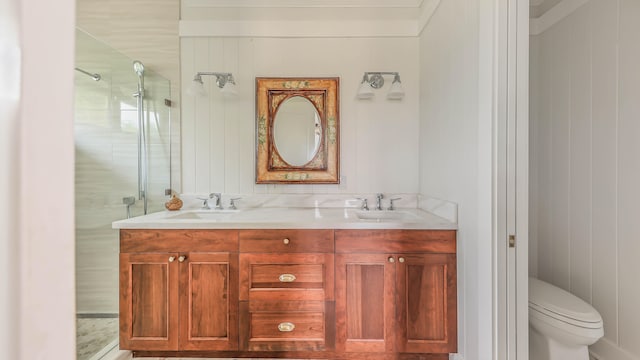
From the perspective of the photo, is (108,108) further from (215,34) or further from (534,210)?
(534,210)

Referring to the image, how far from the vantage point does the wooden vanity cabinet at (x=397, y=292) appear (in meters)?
1.57

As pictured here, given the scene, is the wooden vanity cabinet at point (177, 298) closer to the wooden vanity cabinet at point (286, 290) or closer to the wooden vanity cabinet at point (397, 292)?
the wooden vanity cabinet at point (286, 290)

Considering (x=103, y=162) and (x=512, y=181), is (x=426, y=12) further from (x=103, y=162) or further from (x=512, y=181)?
(x=103, y=162)

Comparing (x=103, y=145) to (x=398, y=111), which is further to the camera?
(x=398, y=111)

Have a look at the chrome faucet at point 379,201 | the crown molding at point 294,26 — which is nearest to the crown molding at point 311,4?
the crown molding at point 294,26

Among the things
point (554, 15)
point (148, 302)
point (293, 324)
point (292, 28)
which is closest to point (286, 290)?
point (293, 324)

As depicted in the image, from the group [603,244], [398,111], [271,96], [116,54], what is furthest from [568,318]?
[116,54]

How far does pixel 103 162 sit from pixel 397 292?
2.12m

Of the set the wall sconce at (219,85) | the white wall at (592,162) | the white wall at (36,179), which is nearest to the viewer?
the white wall at (36,179)

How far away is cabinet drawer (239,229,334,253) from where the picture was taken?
1.61 metres

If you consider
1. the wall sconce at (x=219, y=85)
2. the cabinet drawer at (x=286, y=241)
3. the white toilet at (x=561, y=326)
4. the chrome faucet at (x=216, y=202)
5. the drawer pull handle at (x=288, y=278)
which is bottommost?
the white toilet at (x=561, y=326)

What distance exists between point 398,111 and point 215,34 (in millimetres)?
1545

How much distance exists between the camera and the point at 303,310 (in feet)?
5.23

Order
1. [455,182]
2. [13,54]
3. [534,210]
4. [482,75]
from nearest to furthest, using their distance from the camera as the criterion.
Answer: [13,54] → [482,75] → [455,182] → [534,210]
